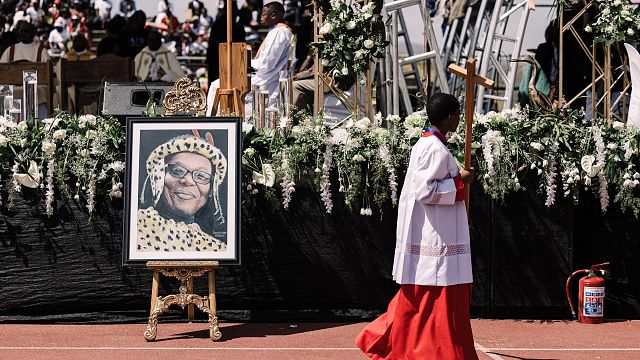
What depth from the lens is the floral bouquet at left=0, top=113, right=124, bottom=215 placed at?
9.02 m

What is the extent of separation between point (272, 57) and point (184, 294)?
4595 millimetres

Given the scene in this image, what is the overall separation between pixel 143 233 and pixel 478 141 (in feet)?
8.56

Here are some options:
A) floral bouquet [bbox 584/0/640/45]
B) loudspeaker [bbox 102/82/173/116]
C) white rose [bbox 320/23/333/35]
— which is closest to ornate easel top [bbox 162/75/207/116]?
loudspeaker [bbox 102/82/173/116]

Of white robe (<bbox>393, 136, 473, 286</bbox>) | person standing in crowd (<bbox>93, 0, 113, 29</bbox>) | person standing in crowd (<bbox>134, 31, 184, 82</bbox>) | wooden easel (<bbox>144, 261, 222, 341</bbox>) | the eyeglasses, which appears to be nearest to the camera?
white robe (<bbox>393, 136, 473, 286</bbox>)

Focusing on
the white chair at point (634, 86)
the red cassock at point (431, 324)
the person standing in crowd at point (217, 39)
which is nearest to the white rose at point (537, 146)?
the white chair at point (634, 86)

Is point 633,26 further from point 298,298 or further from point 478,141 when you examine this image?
point 298,298

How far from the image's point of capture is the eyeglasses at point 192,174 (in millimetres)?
8758

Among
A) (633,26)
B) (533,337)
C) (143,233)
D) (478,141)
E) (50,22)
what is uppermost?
(50,22)

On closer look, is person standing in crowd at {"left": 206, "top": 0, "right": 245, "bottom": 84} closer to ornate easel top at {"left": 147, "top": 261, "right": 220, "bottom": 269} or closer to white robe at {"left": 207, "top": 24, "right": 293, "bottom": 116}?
white robe at {"left": 207, "top": 24, "right": 293, "bottom": 116}

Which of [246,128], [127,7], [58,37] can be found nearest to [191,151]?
[246,128]

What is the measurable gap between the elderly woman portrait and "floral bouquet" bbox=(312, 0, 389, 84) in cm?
219

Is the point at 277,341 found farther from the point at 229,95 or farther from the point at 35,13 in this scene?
the point at 35,13

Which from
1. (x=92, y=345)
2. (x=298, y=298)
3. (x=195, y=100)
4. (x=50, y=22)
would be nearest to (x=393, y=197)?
(x=298, y=298)

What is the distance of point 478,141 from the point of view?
362 inches
